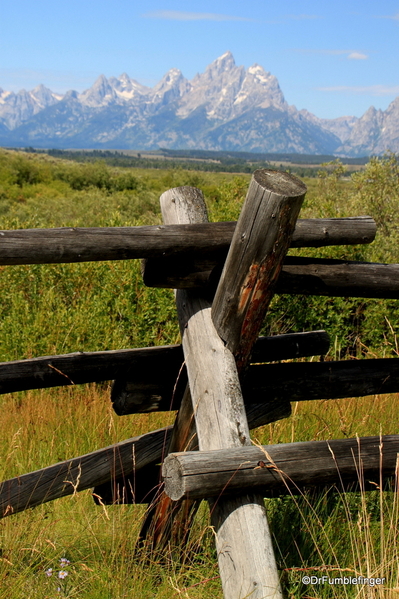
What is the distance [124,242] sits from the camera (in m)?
2.08

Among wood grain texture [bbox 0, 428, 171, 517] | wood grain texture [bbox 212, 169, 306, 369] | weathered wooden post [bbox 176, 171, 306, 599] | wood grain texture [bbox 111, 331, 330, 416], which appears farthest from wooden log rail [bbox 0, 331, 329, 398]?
wood grain texture [bbox 212, 169, 306, 369]

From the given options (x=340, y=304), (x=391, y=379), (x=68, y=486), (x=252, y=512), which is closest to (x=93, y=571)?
(x=68, y=486)

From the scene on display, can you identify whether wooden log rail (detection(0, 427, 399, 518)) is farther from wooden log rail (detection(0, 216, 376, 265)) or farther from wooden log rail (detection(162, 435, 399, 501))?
wooden log rail (detection(0, 216, 376, 265))

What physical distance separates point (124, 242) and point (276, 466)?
977mm

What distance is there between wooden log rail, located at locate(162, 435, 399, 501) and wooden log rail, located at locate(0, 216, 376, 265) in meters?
0.77

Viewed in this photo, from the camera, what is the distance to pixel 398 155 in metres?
17.1

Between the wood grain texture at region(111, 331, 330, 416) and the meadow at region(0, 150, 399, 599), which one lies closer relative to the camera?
the meadow at region(0, 150, 399, 599)

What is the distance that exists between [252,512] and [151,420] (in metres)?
2.28

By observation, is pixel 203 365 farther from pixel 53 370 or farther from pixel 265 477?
pixel 53 370

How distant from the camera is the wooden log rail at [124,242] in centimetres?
194

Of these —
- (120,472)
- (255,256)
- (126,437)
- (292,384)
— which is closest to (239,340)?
(255,256)

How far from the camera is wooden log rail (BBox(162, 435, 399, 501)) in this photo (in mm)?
1811

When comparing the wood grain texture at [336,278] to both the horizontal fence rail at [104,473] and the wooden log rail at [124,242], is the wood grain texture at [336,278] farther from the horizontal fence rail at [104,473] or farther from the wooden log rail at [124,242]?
the horizontal fence rail at [104,473]

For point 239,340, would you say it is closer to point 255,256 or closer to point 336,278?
point 255,256
